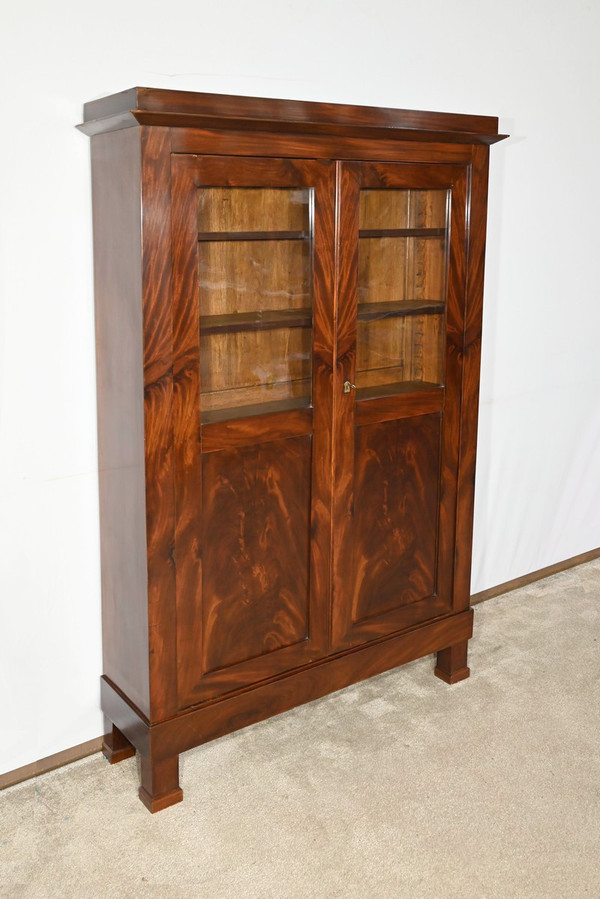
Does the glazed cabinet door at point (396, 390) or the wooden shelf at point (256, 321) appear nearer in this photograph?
the wooden shelf at point (256, 321)

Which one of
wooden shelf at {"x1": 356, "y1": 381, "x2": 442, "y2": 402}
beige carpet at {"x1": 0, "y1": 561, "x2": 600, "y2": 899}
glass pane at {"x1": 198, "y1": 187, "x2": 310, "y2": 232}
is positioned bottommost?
beige carpet at {"x1": 0, "y1": 561, "x2": 600, "y2": 899}

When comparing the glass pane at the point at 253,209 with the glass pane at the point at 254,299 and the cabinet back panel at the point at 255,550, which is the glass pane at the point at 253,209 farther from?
the cabinet back panel at the point at 255,550

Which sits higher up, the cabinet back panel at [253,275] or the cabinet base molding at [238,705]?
the cabinet back panel at [253,275]

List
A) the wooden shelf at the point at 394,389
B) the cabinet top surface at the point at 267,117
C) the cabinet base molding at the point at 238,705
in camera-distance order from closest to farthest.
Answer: the cabinet top surface at the point at 267,117 < the cabinet base molding at the point at 238,705 < the wooden shelf at the point at 394,389

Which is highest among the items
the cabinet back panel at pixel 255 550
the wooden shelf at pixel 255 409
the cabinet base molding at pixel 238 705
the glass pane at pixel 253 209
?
the glass pane at pixel 253 209

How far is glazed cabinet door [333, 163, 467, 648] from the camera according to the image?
241 cm

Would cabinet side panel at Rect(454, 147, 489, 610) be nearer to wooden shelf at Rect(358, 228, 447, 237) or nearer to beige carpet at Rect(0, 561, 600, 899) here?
wooden shelf at Rect(358, 228, 447, 237)

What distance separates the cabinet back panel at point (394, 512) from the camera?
2547 millimetres

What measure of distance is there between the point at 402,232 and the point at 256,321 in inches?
21.1

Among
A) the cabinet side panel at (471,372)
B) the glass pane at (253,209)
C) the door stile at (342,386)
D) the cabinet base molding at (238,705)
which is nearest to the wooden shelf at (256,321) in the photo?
the door stile at (342,386)

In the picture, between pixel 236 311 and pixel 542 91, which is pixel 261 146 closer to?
pixel 236 311

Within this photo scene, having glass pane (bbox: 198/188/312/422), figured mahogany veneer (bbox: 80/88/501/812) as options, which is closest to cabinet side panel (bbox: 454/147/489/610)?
figured mahogany veneer (bbox: 80/88/501/812)

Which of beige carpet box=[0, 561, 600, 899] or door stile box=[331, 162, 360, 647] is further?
door stile box=[331, 162, 360, 647]

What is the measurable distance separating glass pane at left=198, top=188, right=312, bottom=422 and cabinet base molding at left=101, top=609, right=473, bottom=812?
0.75 metres
